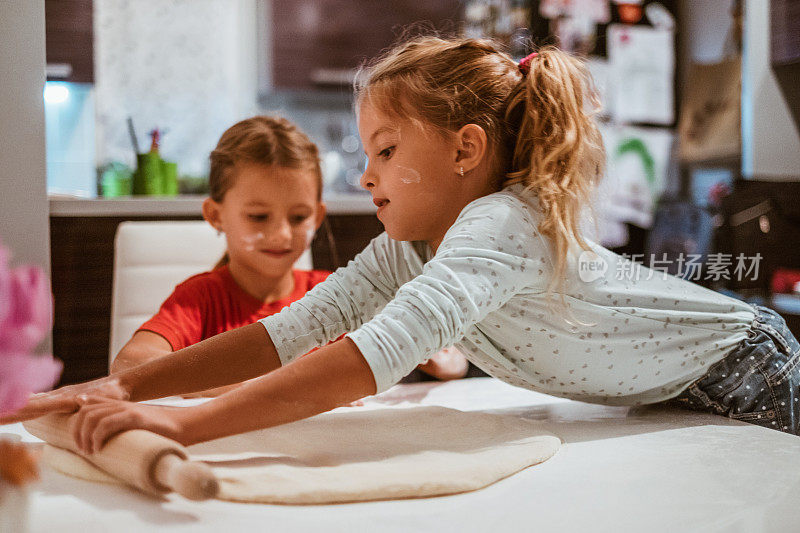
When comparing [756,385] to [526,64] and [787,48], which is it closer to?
[526,64]

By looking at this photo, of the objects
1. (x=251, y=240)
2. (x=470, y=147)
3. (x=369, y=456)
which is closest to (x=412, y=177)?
(x=470, y=147)

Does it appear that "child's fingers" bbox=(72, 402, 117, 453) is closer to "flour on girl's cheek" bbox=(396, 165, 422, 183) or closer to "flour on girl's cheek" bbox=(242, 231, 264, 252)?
"flour on girl's cheek" bbox=(396, 165, 422, 183)

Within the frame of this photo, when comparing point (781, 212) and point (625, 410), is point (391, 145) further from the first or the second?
point (781, 212)

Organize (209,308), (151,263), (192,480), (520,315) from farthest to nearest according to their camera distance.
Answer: (151,263) → (209,308) → (520,315) → (192,480)

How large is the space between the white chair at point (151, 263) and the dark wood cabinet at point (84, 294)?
0.47 feet

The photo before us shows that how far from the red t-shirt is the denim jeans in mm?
592

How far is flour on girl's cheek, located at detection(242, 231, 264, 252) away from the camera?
116 centimetres

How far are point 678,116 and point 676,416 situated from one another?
8.12 feet

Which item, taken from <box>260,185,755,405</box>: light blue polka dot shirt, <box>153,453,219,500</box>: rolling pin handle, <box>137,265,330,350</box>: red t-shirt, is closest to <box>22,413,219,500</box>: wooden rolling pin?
<box>153,453,219,500</box>: rolling pin handle

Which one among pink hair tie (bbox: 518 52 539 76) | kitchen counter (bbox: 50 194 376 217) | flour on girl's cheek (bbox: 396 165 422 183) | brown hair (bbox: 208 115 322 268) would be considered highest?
pink hair tie (bbox: 518 52 539 76)

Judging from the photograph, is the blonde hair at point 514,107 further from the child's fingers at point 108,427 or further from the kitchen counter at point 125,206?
the kitchen counter at point 125,206

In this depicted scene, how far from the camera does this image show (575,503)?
1.74 ft

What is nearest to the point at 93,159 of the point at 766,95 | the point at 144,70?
the point at 144,70

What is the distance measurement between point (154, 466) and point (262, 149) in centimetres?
76
